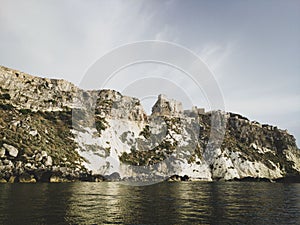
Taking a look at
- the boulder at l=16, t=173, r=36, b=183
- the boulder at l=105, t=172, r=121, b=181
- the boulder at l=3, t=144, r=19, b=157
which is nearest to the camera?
the boulder at l=16, t=173, r=36, b=183

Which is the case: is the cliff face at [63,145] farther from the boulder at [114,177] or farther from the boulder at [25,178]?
the boulder at [114,177]

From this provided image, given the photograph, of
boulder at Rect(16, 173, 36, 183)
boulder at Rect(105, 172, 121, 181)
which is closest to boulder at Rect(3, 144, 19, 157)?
boulder at Rect(16, 173, 36, 183)

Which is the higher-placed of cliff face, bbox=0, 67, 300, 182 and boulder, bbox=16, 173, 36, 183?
cliff face, bbox=0, 67, 300, 182

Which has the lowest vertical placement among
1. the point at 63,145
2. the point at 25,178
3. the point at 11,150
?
the point at 25,178

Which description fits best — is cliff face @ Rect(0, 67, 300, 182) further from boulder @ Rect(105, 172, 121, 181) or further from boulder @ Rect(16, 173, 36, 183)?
boulder @ Rect(105, 172, 121, 181)

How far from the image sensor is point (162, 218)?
102 feet

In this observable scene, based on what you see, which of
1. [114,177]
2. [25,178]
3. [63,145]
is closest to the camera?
[25,178]

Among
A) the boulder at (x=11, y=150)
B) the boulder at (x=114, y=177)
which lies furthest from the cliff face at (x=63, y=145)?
the boulder at (x=114, y=177)

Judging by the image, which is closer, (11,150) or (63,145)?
(11,150)

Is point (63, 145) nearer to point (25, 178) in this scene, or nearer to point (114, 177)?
point (114, 177)

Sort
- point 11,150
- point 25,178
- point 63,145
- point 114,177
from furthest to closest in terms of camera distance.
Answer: point 114,177 → point 63,145 → point 11,150 → point 25,178

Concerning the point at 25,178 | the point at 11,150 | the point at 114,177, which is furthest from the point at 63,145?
the point at 25,178

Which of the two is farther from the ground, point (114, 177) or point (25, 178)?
point (114, 177)

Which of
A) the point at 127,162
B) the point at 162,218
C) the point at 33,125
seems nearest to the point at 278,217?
Result: the point at 162,218
